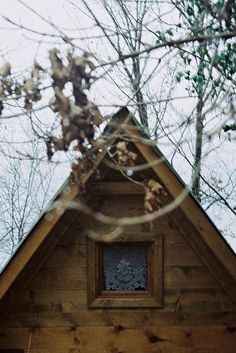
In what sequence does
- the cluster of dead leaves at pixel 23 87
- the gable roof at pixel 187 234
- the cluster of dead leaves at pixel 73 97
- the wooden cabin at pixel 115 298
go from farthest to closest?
the wooden cabin at pixel 115 298, the gable roof at pixel 187 234, the cluster of dead leaves at pixel 23 87, the cluster of dead leaves at pixel 73 97

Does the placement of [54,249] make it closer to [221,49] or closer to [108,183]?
[108,183]

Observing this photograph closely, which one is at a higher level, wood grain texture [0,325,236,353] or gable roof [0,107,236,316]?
gable roof [0,107,236,316]

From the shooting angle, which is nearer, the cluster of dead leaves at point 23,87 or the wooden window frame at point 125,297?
the cluster of dead leaves at point 23,87

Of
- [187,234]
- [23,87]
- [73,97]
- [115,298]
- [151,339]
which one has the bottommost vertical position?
[151,339]

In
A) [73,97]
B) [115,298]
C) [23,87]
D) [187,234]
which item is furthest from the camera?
[115,298]

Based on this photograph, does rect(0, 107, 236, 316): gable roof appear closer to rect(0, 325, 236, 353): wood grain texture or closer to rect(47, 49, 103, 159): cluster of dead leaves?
rect(0, 325, 236, 353): wood grain texture

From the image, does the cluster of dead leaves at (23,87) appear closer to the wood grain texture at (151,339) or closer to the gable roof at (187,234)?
the gable roof at (187,234)

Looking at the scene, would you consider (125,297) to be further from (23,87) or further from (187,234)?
(23,87)

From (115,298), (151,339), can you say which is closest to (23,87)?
(115,298)

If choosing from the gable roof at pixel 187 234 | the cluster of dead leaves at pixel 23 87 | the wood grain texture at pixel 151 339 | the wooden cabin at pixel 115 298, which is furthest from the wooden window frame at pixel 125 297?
the cluster of dead leaves at pixel 23 87

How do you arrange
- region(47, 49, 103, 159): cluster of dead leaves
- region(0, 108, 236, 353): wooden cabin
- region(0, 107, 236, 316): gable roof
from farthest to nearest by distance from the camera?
1. region(0, 108, 236, 353): wooden cabin
2. region(0, 107, 236, 316): gable roof
3. region(47, 49, 103, 159): cluster of dead leaves

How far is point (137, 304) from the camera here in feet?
15.5

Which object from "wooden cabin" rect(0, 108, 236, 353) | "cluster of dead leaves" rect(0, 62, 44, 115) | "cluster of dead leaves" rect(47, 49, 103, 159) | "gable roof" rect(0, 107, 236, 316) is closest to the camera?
"cluster of dead leaves" rect(47, 49, 103, 159)

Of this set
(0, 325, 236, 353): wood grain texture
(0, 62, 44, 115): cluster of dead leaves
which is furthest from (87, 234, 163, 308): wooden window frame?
(0, 62, 44, 115): cluster of dead leaves
